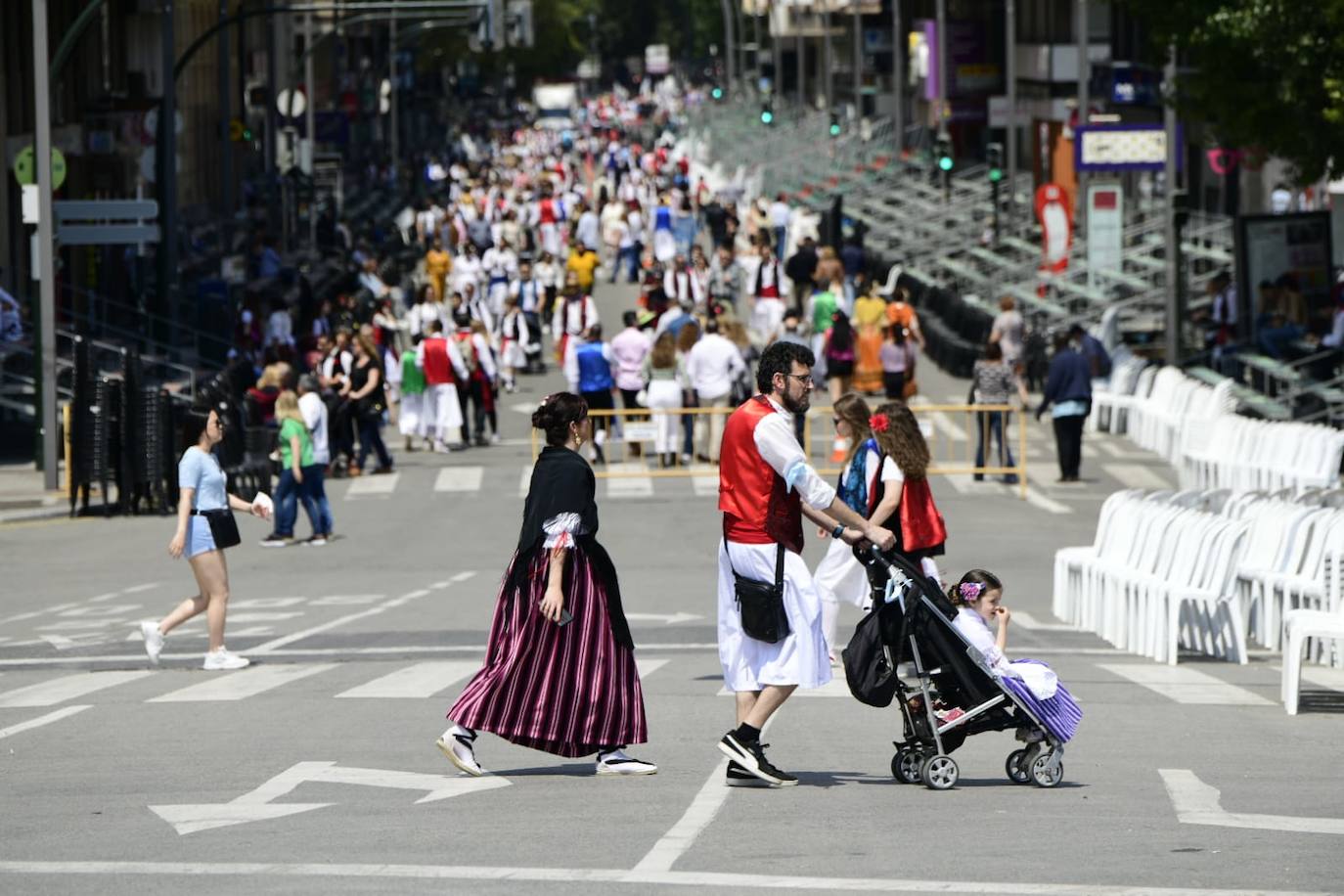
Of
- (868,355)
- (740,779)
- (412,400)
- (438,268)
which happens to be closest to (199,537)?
(740,779)

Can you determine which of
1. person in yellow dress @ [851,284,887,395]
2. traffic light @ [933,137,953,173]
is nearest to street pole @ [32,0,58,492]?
person in yellow dress @ [851,284,887,395]

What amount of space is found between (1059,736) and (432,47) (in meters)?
103

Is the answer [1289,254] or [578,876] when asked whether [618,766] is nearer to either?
[578,876]

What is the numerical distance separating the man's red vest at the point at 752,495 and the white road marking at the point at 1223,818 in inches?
70.3

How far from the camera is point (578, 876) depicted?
27.9 feet

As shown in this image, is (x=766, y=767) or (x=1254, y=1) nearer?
(x=766, y=767)

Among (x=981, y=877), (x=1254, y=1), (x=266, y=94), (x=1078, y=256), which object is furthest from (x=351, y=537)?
(x=266, y=94)

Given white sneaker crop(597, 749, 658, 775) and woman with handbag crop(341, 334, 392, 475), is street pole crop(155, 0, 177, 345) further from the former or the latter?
white sneaker crop(597, 749, 658, 775)

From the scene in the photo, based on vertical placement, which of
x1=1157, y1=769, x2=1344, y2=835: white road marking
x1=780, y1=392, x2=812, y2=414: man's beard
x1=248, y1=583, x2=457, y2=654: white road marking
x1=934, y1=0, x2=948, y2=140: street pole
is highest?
x1=934, y1=0, x2=948, y2=140: street pole

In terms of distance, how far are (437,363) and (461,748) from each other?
2120 cm

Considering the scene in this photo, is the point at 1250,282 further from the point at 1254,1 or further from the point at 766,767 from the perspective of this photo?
the point at 766,767

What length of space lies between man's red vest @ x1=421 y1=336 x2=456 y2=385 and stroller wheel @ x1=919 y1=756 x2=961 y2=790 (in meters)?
21.8

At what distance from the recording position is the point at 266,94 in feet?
187

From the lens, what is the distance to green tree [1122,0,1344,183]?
29.4 meters
